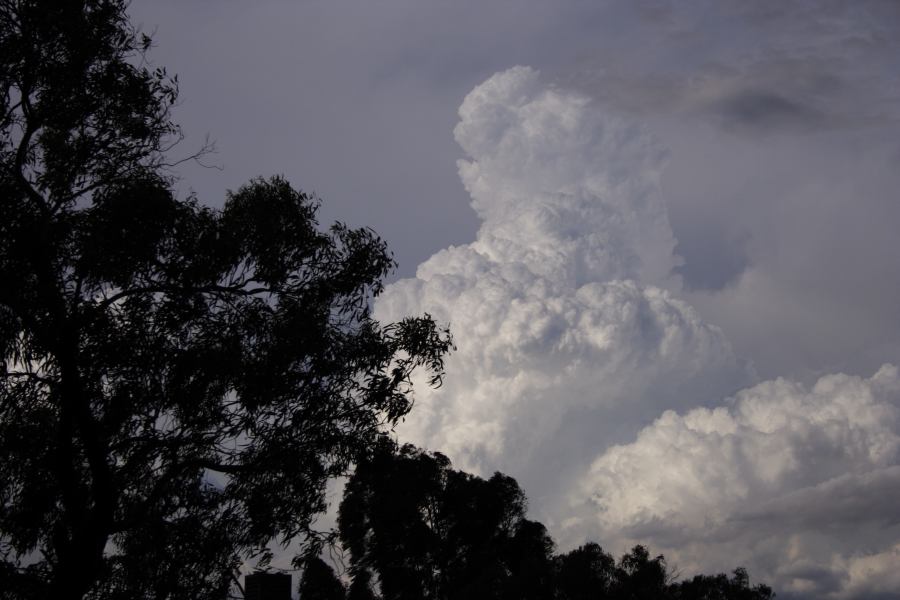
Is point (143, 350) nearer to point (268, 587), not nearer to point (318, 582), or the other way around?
point (268, 587)

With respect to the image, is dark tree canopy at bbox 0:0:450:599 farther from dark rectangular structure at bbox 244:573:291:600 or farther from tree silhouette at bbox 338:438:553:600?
tree silhouette at bbox 338:438:553:600

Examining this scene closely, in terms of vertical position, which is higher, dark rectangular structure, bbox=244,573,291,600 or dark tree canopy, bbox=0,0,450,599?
dark tree canopy, bbox=0,0,450,599

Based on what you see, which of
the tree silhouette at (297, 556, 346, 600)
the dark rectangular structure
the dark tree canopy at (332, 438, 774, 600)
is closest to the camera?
the dark rectangular structure

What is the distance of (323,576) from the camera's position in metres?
35.6

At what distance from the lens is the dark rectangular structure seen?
18.7m

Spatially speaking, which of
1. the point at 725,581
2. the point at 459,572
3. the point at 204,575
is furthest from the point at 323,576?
the point at 725,581

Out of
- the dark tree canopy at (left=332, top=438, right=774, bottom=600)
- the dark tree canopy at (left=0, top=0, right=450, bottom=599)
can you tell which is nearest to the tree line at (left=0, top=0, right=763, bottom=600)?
the dark tree canopy at (left=0, top=0, right=450, bottom=599)

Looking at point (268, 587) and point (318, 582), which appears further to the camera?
point (318, 582)

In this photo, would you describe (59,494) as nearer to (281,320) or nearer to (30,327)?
(30,327)

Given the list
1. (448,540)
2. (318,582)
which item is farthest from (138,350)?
(448,540)

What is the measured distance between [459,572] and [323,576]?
42.4 m

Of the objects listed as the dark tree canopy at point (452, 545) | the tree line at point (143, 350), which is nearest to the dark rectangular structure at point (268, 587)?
the tree line at point (143, 350)

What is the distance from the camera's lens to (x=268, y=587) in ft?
61.7

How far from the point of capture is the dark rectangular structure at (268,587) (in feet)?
61.4
